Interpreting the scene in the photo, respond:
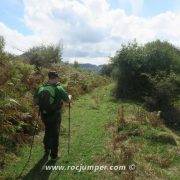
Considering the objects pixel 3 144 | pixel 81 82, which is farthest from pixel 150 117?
pixel 81 82

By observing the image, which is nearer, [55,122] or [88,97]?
[55,122]

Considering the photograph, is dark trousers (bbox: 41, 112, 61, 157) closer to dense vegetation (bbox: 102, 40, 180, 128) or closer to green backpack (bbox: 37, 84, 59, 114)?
green backpack (bbox: 37, 84, 59, 114)

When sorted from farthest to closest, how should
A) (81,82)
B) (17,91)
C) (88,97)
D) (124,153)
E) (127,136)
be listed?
1. (81,82)
2. (88,97)
3. (17,91)
4. (127,136)
5. (124,153)

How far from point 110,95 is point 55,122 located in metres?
13.0

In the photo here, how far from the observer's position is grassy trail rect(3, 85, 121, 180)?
10586mm

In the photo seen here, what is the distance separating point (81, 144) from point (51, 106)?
2.29 meters

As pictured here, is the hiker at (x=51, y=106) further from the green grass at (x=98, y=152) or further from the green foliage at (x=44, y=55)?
the green foliage at (x=44, y=55)

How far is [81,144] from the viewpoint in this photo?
1307 centimetres

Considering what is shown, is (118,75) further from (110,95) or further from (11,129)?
(11,129)

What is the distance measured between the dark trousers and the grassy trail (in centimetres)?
35

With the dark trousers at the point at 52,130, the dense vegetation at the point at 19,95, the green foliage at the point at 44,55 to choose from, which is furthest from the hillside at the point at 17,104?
the green foliage at the point at 44,55

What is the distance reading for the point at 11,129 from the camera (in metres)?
12.3

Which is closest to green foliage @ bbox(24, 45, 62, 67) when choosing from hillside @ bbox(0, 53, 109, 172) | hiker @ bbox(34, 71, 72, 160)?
hillside @ bbox(0, 53, 109, 172)

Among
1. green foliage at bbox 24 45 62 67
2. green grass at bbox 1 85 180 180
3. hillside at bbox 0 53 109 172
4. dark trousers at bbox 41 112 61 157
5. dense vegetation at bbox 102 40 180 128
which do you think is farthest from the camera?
green foliage at bbox 24 45 62 67
